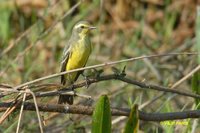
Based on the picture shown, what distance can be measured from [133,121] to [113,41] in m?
5.22

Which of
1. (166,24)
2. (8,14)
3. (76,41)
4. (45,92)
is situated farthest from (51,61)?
(45,92)

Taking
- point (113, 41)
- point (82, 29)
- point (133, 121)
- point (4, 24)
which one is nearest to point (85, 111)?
point (133, 121)

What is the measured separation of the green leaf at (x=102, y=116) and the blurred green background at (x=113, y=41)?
2.00 m

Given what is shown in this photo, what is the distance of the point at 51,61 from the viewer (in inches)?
286

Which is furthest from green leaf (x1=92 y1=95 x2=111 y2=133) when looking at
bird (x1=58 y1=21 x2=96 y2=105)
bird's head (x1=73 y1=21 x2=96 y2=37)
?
bird's head (x1=73 y1=21 x2=96 y2=37)

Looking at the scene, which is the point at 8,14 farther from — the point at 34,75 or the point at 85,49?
the point at 85,49

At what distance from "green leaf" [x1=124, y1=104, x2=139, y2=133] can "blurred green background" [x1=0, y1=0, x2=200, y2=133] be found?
6.66 feet

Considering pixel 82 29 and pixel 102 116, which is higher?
pixel 82 29

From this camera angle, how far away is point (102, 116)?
2.64 meters

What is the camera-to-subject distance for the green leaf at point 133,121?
2562 mm

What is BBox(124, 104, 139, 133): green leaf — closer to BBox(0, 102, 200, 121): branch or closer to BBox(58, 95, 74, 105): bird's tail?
BBox(0, 102, 200, 121): branch

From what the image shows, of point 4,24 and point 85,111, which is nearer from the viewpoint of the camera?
point 85,111

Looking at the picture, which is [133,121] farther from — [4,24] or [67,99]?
[4,24]

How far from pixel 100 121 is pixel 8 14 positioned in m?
5.02
